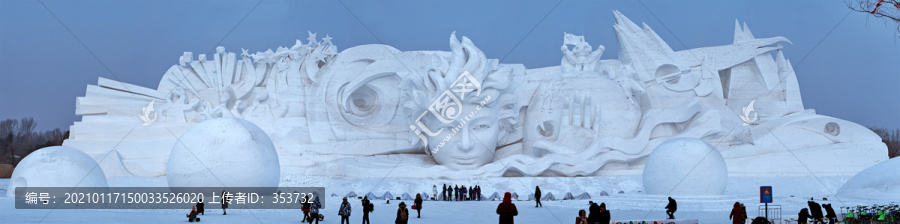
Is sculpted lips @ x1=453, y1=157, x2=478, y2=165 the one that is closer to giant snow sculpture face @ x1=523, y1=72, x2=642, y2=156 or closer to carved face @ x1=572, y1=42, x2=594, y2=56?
giant snow sculpture face @ x1=523, y1=72, x2=642, y2=156

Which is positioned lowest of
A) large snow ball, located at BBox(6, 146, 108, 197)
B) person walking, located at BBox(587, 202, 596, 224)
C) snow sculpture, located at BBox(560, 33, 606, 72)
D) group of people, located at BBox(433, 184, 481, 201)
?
person walking, located at BBox(587, 202, 596, 224)

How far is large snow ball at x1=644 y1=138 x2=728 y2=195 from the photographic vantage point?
66.1 ft

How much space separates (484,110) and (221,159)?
466 inches

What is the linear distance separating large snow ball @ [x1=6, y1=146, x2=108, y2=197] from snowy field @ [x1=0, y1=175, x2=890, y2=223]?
2.24ft

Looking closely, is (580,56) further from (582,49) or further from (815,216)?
(815,216)

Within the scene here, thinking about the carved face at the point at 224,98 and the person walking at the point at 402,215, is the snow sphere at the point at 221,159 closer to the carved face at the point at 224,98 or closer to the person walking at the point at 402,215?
the person walking at the point at 402,215

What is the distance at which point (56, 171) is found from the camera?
62.4 ft

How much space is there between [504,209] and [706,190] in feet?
36.1

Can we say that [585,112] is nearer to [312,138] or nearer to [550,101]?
[550,101]

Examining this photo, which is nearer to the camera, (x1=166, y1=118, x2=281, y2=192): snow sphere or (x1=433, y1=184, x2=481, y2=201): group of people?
(x1=166, y1=118, x2=281, y2=192): snow sphere

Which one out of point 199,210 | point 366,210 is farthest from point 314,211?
point 199,210

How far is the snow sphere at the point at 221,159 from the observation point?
18359 millimetres

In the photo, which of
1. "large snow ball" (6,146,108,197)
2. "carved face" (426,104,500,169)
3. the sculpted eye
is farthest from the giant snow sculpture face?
"large snow ball" (6,146,108,197)

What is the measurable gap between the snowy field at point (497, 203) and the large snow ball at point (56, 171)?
683 millimetres
